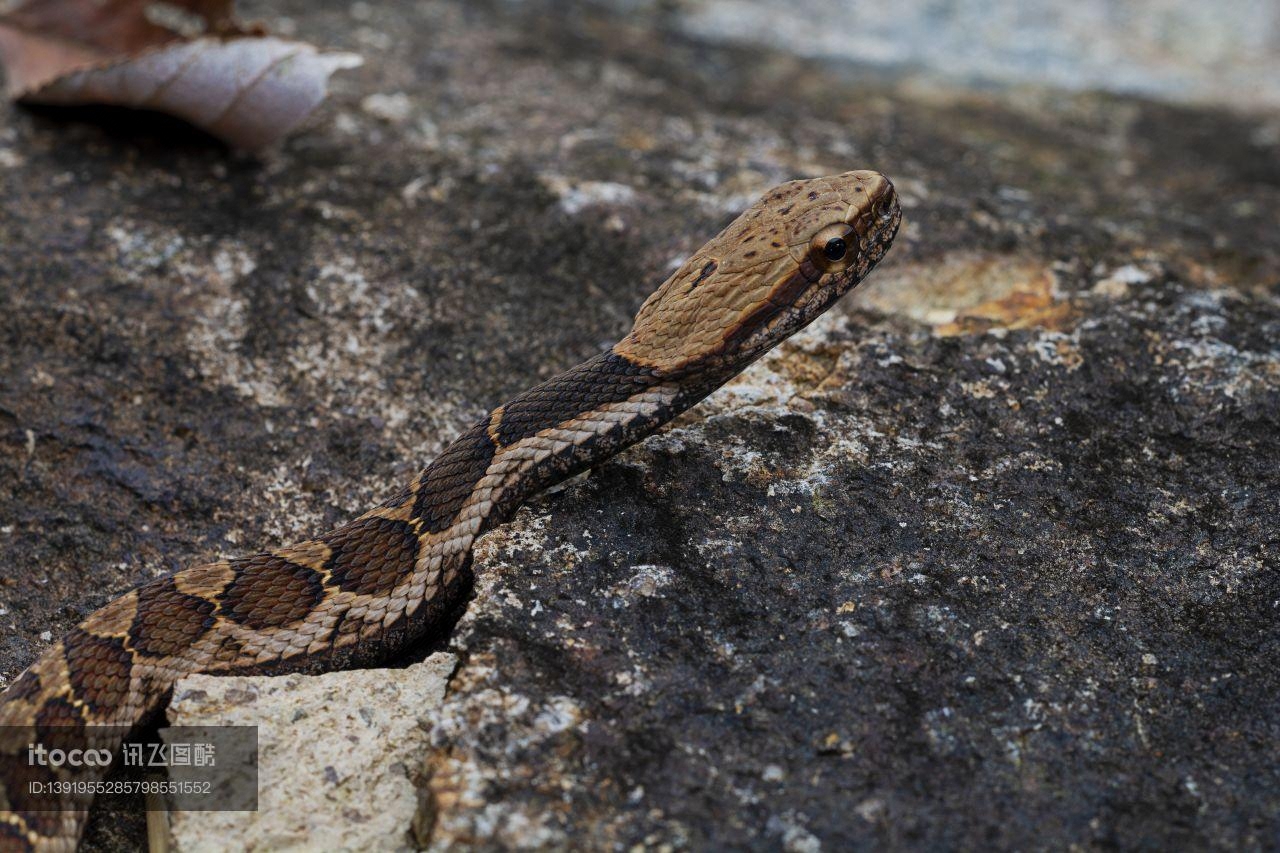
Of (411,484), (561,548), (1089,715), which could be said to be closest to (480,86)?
(411,484)

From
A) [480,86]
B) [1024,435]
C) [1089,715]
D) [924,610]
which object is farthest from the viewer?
[480,86]

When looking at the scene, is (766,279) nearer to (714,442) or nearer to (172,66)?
(714,442)

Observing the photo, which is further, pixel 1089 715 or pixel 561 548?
pixel 561 548

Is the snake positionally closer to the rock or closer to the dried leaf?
the rock

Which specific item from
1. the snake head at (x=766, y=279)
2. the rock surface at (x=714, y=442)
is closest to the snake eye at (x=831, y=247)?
the snake head at (x=766, y=279)

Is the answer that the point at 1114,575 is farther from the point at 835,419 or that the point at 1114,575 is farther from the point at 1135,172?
the point at 1135,172

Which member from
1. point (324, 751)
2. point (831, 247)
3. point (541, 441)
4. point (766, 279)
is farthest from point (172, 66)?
point (324, 751)
